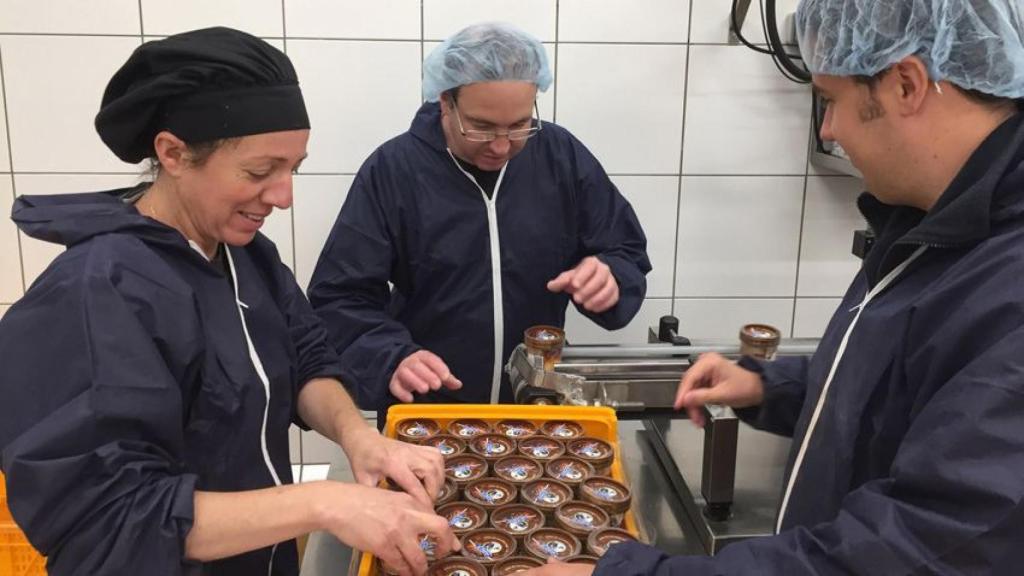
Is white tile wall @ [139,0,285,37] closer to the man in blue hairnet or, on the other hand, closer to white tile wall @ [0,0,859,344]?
white tile wall @ [0,0,859,344]

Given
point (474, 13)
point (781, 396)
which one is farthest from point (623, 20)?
point (781, 396)

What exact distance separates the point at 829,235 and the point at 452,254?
1279 mm

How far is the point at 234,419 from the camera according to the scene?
3.86 ft

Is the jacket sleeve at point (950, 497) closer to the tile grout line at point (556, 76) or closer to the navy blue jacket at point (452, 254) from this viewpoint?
the navy blue jacket at point (452, 254)

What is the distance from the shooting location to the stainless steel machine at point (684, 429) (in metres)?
1.39

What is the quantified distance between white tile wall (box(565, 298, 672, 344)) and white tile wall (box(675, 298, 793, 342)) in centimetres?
6

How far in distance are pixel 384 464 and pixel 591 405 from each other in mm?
486

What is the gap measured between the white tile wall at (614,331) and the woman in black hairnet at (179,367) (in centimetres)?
130

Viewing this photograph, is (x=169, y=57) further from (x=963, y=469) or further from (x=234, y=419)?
(x=963, y=469)

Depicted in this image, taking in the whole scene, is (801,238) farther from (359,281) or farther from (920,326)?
(920,326)

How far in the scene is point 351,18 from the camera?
2.34 metres

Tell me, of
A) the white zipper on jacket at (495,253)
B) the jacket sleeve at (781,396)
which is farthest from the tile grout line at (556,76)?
the jacket sleeve at (781,396)

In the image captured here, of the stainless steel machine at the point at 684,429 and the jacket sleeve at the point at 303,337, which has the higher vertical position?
the jacket sleeve at the point at 303,337

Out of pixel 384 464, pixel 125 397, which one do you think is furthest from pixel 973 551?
pixel 125 397
